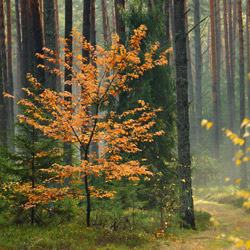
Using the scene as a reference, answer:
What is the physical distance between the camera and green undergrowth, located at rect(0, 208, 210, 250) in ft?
21.6

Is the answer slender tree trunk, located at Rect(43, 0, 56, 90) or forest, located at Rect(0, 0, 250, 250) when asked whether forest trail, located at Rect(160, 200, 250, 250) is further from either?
slender tree trunk, located at Rect(43, 0, 56, 90)

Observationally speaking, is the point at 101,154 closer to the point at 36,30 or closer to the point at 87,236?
the point at 87,236

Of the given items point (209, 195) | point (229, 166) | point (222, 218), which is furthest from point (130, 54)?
point (229, 166)

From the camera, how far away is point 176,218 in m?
9.82

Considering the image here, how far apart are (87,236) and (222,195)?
13289mm

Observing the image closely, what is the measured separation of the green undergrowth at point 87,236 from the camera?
659 cm

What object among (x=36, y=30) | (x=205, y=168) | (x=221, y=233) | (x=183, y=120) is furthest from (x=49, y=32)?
(x=205, y=168)

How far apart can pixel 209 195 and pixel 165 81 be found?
34.7ft

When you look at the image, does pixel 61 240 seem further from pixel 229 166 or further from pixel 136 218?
pixel 229 166

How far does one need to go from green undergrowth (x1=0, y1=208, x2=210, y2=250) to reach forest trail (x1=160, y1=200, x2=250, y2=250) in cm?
32

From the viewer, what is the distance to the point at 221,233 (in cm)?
970

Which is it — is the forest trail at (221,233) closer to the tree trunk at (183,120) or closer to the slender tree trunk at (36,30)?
the tree trunk at (183,120)

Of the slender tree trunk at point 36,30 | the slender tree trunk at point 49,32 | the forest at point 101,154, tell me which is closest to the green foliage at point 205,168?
the forest at point 101,154

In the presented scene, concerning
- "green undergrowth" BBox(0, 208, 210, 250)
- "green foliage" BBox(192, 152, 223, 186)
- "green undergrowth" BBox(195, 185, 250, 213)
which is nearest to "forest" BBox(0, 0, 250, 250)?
"green undergrowth" BBox(0, 208, 210, 250)
